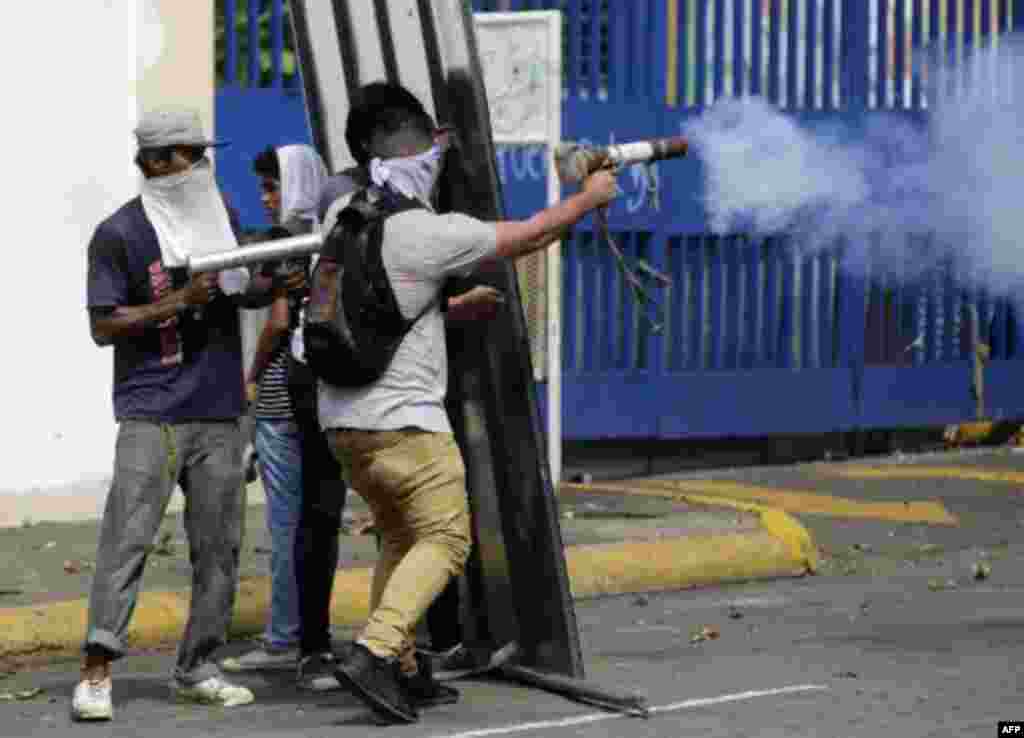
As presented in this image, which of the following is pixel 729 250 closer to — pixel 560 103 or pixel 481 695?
pixel 560 103

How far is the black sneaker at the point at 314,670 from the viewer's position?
32.1ft

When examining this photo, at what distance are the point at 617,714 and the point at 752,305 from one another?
8064 millimetres

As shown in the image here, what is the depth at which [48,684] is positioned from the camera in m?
10.0

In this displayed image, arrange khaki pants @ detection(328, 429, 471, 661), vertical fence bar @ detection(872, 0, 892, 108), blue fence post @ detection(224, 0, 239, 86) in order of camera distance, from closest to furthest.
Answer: khaki pants @ detection(328, 429, 471, 661) → blue fence post @ detection(224, 0, 239, 86) → vertical fence bar @ detection(872, 0, 892, 108)

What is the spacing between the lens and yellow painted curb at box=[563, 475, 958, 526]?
14766mm

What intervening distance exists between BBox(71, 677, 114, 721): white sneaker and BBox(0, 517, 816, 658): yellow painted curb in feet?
4.16

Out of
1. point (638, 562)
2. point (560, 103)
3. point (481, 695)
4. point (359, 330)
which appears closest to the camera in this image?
point (359, 330)

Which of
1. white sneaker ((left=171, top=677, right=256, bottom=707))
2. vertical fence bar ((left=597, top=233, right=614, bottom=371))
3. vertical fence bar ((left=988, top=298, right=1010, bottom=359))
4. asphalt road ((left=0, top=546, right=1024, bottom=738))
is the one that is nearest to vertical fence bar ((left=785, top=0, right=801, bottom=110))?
vertical fence bar ((left=597, top=233, right=614, bottom=371))

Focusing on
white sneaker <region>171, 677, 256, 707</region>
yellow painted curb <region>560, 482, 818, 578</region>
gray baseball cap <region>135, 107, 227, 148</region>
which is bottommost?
yellow painted curb <region>560, 482, 818, 578</region>

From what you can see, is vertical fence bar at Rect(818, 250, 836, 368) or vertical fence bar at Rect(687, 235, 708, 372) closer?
vertical fence bar at Rect(687, 235, 708, 372)

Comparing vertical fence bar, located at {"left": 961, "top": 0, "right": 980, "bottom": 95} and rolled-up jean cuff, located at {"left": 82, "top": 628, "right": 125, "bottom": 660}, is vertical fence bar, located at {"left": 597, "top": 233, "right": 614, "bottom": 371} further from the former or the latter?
rolled-up jean cuff, located at {"left": 82, "top": 628, "right": 125, "bottom": 660}

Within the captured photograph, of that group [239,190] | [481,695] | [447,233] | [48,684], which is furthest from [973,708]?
[239,190]

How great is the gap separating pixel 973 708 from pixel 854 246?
8.40m

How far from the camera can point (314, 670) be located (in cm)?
991
